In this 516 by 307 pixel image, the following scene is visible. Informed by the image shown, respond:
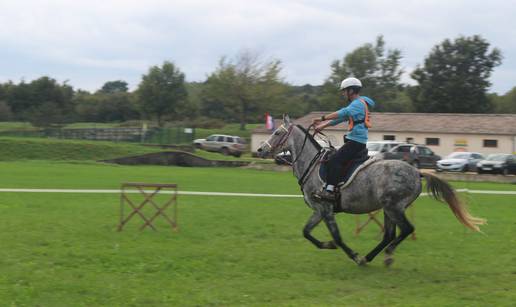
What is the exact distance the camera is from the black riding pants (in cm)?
1092

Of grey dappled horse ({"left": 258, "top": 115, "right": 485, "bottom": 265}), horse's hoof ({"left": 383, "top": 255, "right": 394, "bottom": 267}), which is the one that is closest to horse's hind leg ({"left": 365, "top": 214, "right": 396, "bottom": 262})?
grey dappled horse ({"left": 258, "top": 115, "right": 485, "bottom": 265})

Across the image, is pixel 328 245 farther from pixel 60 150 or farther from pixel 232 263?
pixel 60 150

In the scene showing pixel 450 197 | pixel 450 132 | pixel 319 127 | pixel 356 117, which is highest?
pixel 356 117

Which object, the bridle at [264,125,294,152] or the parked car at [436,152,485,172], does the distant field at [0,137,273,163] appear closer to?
the parked car at [436,152,485,172]

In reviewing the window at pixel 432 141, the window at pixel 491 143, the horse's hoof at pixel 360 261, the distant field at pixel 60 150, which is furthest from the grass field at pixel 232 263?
the window at pixel 432 141

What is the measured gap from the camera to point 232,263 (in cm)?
1088

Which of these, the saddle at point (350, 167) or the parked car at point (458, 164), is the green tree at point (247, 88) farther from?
the saddle at point (350, 167)

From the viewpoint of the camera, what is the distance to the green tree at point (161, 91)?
289 ft

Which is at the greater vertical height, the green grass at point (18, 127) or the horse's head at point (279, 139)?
the horse's head at point (279, 139)

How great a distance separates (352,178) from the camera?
35.6ft

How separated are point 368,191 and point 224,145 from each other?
53.6 meters

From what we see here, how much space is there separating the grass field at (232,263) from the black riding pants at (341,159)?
1.56 m

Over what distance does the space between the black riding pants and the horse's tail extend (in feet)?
4.44

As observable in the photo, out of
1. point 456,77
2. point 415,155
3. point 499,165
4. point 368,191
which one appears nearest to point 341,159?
point 368,191
